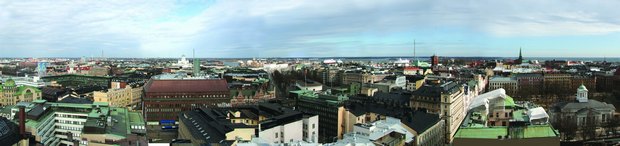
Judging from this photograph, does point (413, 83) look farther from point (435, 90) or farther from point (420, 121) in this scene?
point (420, 121)

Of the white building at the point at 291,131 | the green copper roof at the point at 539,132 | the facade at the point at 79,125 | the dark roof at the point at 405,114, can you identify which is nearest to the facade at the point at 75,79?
the facade at the point at 79,125

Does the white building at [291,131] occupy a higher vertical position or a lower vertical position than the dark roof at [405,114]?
lower

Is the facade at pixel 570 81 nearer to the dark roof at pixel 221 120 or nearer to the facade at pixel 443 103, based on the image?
the facade at pixel 443 103

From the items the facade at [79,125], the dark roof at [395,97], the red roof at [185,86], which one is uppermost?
the red roof at [185,86]

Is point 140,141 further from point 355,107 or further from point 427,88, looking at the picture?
point 427,88

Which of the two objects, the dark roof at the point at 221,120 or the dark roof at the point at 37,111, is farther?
the dark roof at the point at 37,111

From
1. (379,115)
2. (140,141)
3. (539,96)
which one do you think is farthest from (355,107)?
(539,96)

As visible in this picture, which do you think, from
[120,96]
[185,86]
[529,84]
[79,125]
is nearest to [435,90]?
[185,86]
